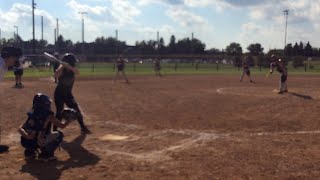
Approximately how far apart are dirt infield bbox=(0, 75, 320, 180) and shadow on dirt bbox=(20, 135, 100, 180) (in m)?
0.02

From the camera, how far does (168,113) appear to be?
49.5 ft

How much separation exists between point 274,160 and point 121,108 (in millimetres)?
8525

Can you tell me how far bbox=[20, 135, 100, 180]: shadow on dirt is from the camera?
25.1 ft

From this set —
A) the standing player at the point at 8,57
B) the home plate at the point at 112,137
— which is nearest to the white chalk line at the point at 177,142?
the home plate at the point at 112,137

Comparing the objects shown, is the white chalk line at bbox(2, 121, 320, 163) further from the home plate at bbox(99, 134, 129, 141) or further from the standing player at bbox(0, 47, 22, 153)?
the standing player at bbox(0, 47, 22, 153)

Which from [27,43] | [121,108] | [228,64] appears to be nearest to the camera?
[121,108]

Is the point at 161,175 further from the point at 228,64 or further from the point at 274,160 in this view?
the point at 228,64

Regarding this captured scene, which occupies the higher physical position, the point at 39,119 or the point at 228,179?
the point at 39,119

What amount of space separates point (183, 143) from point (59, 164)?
283 centimetres

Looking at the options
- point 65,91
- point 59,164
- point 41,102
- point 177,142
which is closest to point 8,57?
point 41,102

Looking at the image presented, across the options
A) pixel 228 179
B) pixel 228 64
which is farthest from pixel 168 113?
pixel 228 64

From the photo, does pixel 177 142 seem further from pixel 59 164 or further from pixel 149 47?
pixel 149 47

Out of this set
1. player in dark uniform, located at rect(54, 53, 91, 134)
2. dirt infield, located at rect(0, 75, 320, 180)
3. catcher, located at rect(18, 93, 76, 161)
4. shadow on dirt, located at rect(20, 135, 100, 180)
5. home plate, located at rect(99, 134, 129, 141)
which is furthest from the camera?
player in dark uniform, located at rect(54, 53, 91, 134)

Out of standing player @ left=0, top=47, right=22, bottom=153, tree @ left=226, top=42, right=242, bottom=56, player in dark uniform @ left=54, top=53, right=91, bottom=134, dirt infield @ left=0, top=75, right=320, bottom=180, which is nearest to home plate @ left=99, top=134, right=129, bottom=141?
dirt infield @ left=0, top=75, right=320, bottom=180
